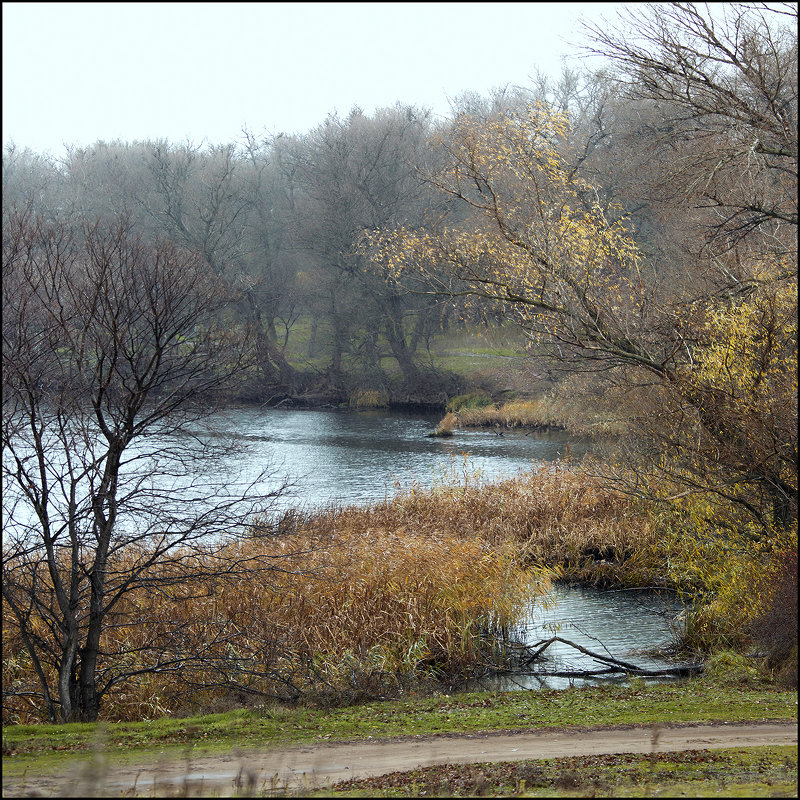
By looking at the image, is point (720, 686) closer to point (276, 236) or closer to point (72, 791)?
point (72, 791)

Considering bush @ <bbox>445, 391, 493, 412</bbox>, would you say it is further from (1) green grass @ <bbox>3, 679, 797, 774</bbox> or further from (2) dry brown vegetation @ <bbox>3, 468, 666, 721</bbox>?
(1) green grass @ <bbox>3, 679, 797, 774</bbox>

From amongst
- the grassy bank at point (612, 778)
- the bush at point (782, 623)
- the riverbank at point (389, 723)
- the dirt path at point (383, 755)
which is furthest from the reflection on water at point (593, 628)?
the grassy bank at point (612, 778)

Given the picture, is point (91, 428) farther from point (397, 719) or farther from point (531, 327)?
point (531, 327)

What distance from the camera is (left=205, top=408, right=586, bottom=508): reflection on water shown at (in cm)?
2397

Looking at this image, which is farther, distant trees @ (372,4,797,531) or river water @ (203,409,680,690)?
river water @ (203,409,680,690)

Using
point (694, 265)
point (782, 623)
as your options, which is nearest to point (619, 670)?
point (782, 623)

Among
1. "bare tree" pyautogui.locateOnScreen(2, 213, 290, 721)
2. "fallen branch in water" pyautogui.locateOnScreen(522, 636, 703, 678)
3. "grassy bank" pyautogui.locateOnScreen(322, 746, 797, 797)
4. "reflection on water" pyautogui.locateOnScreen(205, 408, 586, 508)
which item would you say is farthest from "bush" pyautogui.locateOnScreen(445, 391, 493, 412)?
"grassy bank" pyautogui.locateOnScreen(322, 746, 797, 797)

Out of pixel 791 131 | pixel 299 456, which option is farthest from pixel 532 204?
pixel 299 456

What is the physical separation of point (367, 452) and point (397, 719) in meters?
21.6

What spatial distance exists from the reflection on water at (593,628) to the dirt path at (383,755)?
3379mm

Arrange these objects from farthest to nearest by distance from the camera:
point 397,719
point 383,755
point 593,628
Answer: point 593,628, point 397,719, point 383,755

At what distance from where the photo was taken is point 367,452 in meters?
30.7

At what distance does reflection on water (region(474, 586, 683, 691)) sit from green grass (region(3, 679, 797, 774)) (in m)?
1.38

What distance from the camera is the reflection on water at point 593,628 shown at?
1190 centimetres
